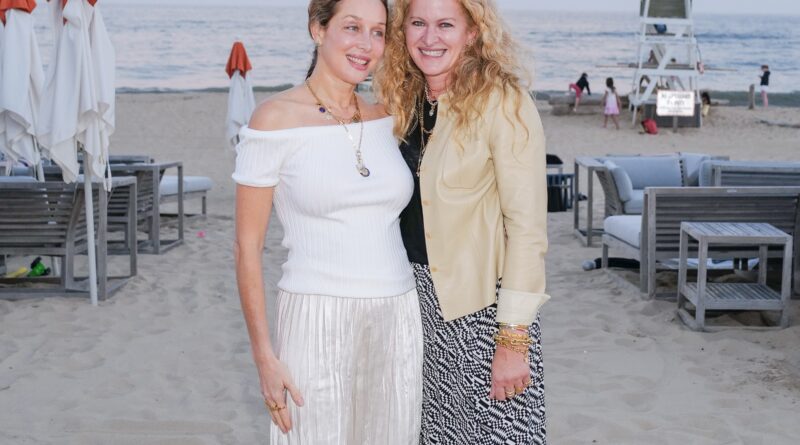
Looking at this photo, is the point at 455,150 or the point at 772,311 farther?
the point at 772,311

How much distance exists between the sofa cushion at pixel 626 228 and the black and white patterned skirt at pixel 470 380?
4.70 metres

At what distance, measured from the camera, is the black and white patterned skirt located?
2.32 m

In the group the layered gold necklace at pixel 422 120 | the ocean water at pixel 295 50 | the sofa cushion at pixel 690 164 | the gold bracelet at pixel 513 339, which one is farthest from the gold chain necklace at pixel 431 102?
the ocean water at pixel 295 50

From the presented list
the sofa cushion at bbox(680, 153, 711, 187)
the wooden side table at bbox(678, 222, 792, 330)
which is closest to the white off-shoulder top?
the wooden side table at bbox(678, 222, 792, 330)

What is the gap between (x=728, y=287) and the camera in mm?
6129

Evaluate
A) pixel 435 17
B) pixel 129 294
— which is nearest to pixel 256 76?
pixel 129 294

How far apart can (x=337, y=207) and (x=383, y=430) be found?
1.81 ft

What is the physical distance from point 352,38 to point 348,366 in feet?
2.59

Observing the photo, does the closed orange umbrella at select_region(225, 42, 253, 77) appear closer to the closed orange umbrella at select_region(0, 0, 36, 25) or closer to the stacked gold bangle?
the closed orange umbrella at select_region(0, 0, 36, 25)

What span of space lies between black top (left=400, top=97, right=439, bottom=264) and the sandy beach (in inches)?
75.2

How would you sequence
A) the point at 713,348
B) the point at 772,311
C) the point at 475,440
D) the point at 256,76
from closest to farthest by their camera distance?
the point at 475,440
the point at 713,348
the point at 772,311
the point at 256,76

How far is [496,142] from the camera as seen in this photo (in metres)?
2.20

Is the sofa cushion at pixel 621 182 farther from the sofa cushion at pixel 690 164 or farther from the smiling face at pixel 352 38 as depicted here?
the smiling face at pixel 352 38

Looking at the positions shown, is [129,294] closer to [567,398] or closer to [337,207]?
[567,398]
